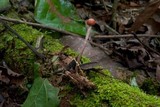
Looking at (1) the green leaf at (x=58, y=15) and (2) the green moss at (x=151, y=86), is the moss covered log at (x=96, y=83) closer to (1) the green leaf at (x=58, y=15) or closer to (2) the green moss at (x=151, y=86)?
(1) the green leaf at (x=58, y=15)

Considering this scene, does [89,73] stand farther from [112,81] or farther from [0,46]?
[0,46]

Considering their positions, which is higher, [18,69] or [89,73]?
[89,73]

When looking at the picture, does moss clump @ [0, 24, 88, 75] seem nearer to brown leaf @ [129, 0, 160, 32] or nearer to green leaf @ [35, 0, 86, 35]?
green leaf @ [35, 0, 86, 35]

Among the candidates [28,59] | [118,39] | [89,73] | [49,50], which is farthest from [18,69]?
[118,39]

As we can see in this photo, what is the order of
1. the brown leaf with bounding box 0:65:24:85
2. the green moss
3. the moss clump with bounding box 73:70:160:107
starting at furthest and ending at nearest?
1. the green moss
2. the brown leaf with bounding box 0:65:24:85
3. the moss clump with bounding box 73:70:160:107


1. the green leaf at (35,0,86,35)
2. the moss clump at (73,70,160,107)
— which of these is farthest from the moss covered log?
the green leaf at (35,0,86,35)

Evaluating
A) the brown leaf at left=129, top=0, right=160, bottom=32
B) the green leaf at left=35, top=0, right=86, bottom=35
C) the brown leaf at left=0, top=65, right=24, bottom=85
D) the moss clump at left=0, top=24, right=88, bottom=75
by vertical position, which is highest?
the brown leaf at left=129, top=0, right=160, bottom=32

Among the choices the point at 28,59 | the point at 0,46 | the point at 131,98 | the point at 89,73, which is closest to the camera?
the point at 131,98
